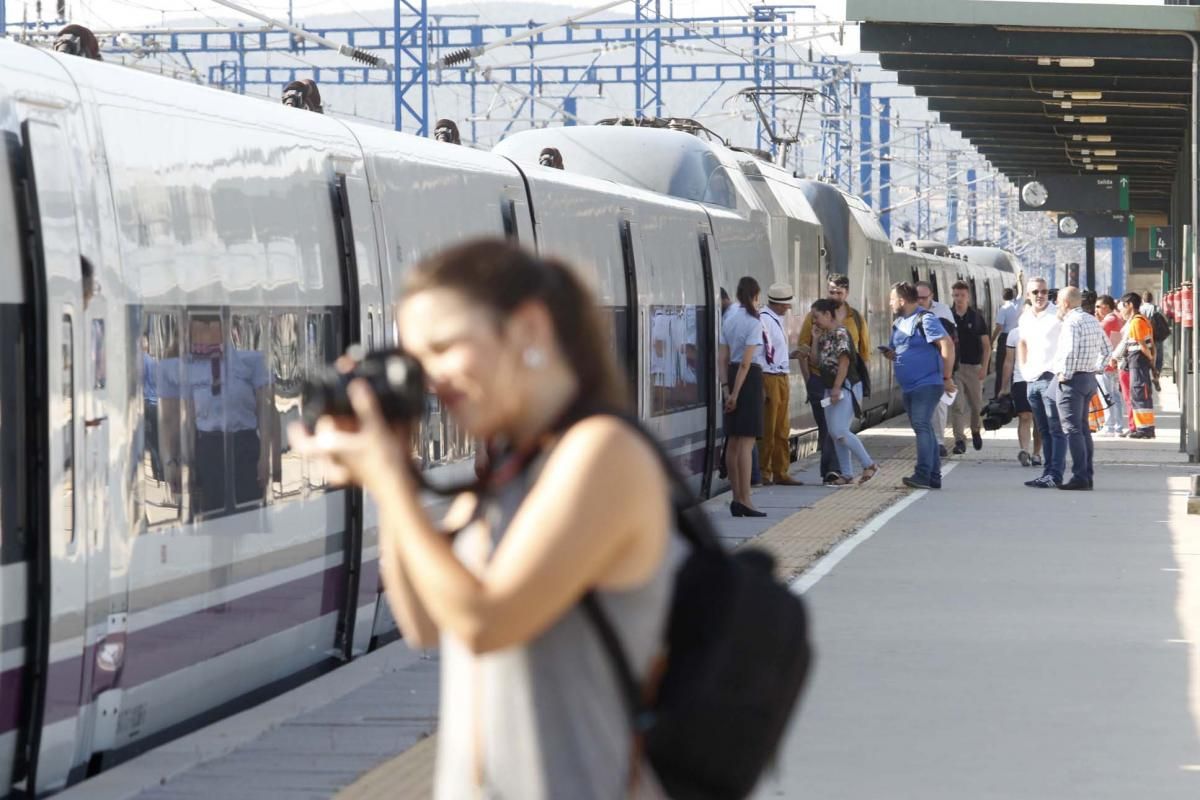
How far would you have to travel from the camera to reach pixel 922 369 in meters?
18.1

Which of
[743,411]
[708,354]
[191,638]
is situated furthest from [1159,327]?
[191,638]

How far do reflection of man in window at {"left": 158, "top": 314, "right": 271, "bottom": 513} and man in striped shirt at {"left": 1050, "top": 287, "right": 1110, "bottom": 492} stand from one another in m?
9.89

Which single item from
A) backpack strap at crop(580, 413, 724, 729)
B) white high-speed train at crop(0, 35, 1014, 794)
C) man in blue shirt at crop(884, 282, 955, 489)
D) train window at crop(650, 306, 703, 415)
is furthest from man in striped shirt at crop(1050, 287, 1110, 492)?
backpack strap at crop(580, 413, 724, 729)

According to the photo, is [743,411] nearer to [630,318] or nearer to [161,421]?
[630,318]

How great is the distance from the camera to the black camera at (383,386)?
2.83 m

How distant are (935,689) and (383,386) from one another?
20.4ft

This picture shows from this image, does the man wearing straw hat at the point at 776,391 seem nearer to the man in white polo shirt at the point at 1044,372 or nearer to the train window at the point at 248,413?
the man in white polo shirt at the point at 1044,372

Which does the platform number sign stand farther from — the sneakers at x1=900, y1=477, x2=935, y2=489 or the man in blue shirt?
the sneakers at x1=900, y1=477, x2=935, y2=489

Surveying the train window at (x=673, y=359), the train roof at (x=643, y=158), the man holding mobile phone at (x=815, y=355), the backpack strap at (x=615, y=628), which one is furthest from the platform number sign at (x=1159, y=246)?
the backpack strap at (x=615, y=628)

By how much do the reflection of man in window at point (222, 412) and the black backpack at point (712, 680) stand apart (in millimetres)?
4495

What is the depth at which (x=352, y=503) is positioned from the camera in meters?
9.19

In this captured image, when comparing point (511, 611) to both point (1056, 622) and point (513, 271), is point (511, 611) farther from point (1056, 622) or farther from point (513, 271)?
point (1056, 622)

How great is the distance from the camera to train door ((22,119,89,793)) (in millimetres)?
6273

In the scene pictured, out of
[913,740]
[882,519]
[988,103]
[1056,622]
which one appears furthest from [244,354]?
[988,103]
